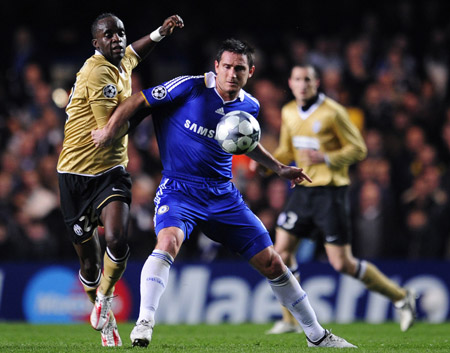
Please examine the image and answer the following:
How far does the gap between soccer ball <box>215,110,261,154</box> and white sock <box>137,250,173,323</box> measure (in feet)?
3.07

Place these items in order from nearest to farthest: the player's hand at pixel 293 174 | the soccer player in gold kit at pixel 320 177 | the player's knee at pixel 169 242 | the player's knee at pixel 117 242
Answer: the player's knee at pixel 169 242, the player's hand at pixel 293 174, the player's knee at pixel 117 242, the soccer player in gold kit at pixel 320 177

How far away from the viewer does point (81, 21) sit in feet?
56.5

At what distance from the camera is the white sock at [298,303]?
6.45m

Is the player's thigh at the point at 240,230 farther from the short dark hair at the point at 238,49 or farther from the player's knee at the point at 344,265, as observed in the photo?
the player's knee at the point at 344,265

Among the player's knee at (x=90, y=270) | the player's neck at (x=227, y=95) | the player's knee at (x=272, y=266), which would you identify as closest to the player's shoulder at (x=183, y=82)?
the player's neck at (x=227, y=95)

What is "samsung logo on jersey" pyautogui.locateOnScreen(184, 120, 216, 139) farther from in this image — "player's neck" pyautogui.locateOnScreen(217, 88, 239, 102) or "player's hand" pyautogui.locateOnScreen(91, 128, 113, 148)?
"player's hand" pyautogui.locateOnScreen(91, 128, 113, 148)

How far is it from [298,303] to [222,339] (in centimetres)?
171

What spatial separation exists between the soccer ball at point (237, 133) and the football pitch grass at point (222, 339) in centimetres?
154

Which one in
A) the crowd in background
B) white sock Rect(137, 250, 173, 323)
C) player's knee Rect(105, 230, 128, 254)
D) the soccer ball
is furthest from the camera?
the crowd in background

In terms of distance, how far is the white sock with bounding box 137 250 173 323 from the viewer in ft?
19.5

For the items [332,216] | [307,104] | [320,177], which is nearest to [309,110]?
[307,104]

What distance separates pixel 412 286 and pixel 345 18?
7628 millimetres

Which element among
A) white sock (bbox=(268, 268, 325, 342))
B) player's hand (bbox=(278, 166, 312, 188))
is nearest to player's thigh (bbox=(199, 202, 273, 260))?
white sock (bbox=(268, 268, 325, 342))

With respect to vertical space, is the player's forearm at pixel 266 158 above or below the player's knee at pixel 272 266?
above
